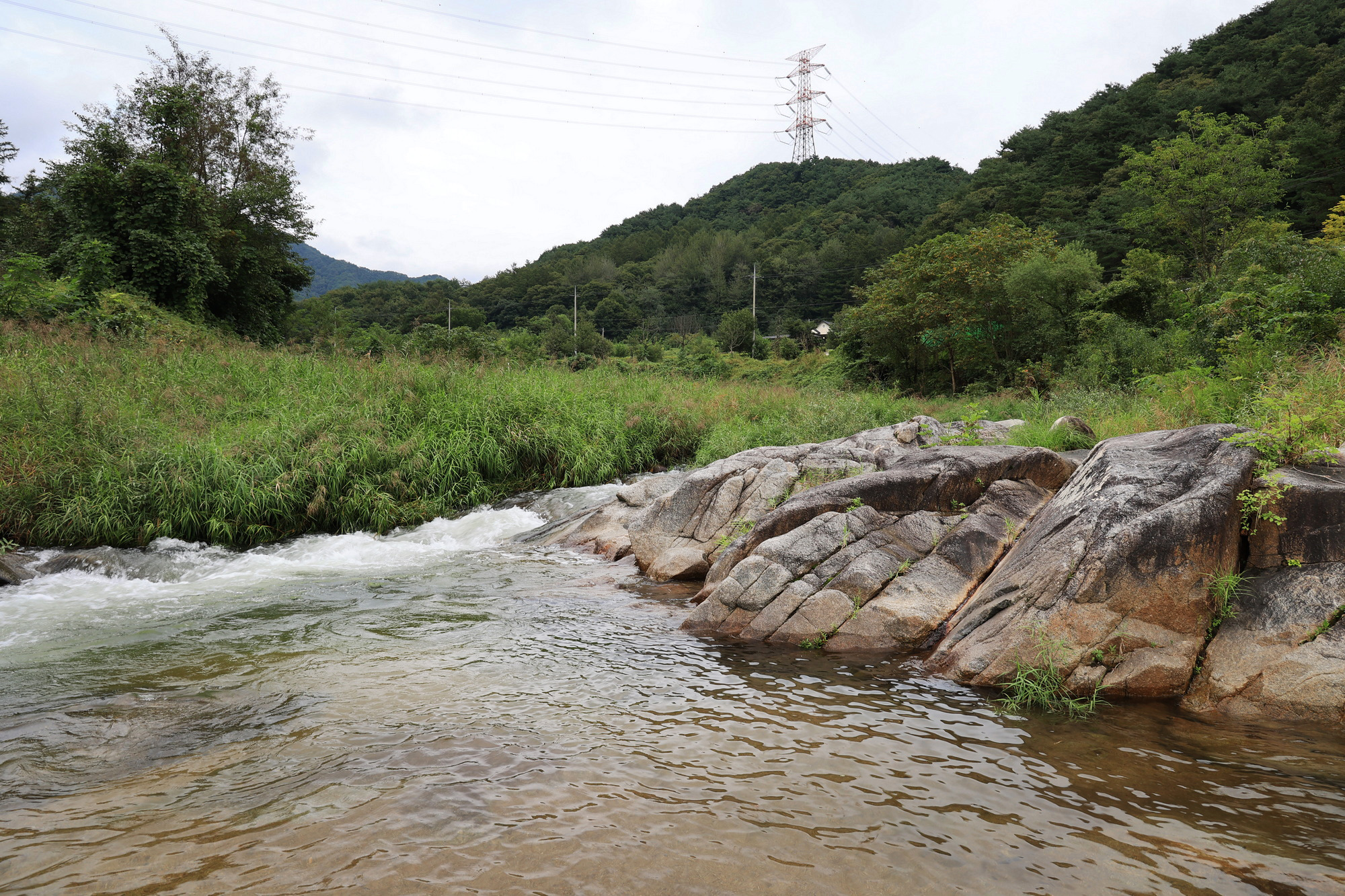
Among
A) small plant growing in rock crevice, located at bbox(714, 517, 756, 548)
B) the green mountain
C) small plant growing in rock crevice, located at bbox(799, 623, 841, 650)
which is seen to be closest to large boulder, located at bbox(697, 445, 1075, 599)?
small plant growing in rock crevice, located at bbox(714, 517, 756, 548)

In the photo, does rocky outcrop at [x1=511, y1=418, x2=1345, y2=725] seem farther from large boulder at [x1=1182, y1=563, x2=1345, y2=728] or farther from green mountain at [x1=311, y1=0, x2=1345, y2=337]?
green mountain at [x1=311, y1=0, x2=1345, y2=337]

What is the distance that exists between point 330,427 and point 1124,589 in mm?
11986

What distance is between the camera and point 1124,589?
5008mm

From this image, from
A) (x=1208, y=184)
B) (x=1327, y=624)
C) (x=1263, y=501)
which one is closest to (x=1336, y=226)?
(x=1208, y=184)

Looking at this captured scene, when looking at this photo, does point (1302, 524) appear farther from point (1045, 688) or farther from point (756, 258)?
point (756, 258)

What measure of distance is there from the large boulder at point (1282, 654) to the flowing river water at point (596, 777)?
0.29m

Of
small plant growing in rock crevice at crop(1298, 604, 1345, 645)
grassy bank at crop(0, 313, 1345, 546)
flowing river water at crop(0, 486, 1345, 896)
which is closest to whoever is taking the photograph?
flowing river water at crop(0, 486, 1345, 896)

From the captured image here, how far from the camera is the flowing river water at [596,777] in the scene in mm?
2988

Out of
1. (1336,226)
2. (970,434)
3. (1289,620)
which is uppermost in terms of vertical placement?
(1336,226)

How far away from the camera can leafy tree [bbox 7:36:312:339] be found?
73.6ft

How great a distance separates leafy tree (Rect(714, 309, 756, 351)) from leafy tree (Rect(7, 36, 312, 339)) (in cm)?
3485

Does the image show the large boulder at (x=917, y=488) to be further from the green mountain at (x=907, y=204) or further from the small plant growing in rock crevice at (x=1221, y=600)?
the green mountain at (x=907, y=204)

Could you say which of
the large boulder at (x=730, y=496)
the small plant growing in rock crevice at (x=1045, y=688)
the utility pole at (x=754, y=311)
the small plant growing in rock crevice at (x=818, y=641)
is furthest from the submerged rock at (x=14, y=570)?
the utility pole at (x=754, y=311)

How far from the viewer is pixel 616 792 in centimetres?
366
